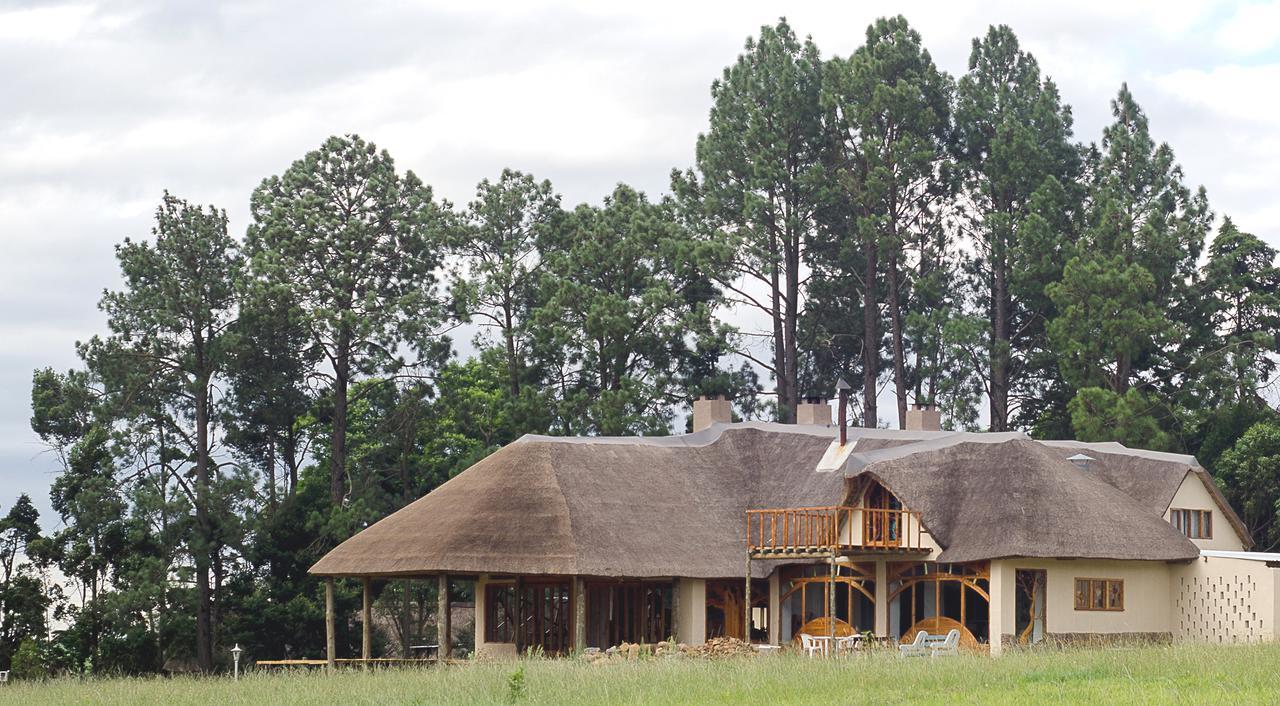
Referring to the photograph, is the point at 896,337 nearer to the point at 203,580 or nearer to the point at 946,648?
the point at 203,580

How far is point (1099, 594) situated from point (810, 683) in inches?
592

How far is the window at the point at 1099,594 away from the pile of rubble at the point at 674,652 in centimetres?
700

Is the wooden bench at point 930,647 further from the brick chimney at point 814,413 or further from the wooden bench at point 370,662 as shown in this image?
the brick chimney at point 814,413

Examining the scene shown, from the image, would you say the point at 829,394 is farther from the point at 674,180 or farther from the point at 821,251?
the point at 674,180

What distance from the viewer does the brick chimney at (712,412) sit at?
145 ft

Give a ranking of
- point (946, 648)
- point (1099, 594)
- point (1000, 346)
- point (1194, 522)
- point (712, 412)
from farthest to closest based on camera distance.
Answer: point (1000, 346) → point (712, 412) → point (1194, 522) → point (1099, 594) → point (946, 648)

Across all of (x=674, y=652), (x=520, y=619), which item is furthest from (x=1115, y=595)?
(x=520, y=619)

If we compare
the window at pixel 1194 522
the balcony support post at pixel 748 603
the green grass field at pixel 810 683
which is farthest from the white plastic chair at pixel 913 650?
the window at pixel 1194 522

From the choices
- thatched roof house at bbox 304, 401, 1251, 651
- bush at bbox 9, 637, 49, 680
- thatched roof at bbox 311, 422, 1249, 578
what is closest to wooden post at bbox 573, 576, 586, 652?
thatched roof house at bbox 304, 401, 1251, 651

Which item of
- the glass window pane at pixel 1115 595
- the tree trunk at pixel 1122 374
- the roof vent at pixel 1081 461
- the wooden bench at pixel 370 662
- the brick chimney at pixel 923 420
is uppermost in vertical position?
the tree trunk at pixel 1122 374

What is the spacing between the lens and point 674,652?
3002cm

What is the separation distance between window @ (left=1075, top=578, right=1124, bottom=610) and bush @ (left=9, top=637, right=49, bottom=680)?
81.8ft

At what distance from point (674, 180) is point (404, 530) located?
2307 centimetres

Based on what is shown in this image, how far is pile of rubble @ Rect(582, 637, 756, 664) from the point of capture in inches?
1120
